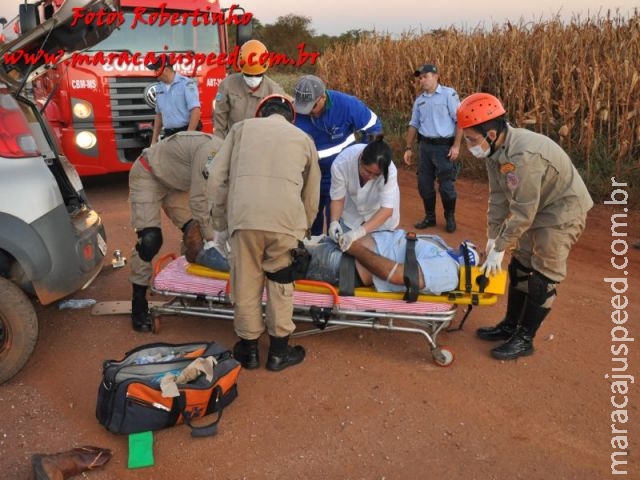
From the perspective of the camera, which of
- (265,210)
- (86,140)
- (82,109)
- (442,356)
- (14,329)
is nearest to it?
(265,210)

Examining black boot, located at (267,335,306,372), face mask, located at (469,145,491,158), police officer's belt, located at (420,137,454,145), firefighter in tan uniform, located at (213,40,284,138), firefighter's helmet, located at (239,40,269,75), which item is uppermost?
firefighter's helmet, located at (239,40,269,75)

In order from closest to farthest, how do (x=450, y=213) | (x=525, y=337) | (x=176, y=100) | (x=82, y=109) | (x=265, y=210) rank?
(x=265, y=210)
(x=525, y=337)
(x=176, y=100)
(x=450, y=213)
(x=82, y=109)

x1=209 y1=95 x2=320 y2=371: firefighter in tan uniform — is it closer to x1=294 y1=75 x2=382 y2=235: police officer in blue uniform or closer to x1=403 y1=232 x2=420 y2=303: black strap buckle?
x1=403 y1=232 x2=420 y2=303: black strap buckle

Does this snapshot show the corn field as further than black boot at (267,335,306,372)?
Yes

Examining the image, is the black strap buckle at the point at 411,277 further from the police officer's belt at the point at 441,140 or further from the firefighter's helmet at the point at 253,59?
the police officer's belt at the point at 441,140

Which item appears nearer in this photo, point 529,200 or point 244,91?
point 529,200

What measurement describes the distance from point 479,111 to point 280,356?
78.4 inches

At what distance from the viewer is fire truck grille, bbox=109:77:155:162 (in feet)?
25.2

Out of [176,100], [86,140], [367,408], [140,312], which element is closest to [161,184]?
[140,312]

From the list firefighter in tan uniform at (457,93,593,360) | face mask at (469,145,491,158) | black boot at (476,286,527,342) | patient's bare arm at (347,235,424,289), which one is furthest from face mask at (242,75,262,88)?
black boot at (476,286,527,342)

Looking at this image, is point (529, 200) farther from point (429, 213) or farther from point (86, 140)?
point (86, 140)

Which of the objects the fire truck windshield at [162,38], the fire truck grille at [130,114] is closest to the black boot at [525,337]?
the fire truck grille at [130,114]

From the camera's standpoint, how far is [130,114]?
7.81m

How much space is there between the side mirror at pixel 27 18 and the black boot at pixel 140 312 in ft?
6.72
